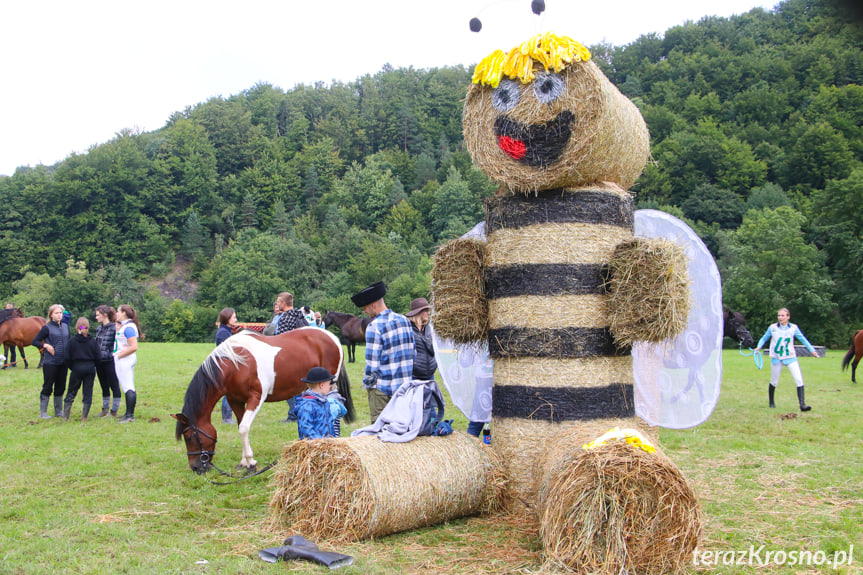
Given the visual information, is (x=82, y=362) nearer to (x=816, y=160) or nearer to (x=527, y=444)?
(x=527, y=444)

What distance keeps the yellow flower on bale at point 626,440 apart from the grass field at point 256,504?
801mm

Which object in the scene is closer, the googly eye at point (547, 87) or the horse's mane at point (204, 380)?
the googly eye at point (547, 87)

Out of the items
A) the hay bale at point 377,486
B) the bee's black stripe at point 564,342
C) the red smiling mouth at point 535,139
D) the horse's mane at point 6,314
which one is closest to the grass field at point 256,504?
the hay bale at point 377,486

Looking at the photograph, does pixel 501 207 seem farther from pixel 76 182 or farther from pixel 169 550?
pixel 76 182

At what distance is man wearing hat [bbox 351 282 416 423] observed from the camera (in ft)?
20.0

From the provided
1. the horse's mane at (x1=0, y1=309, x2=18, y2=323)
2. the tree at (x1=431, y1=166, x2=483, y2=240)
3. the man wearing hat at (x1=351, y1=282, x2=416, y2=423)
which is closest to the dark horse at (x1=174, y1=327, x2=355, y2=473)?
the man wearing hat at (x1=351, y1=282, x2=416, y2=423)

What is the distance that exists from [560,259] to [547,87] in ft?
4.71

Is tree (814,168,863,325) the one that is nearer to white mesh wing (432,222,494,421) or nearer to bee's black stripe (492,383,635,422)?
white mesh wing (432,222,494,421)

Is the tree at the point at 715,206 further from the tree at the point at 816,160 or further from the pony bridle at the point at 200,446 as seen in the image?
the pony bridle at the point at 200,446

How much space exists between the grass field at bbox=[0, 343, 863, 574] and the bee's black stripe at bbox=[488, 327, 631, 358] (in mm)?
1399

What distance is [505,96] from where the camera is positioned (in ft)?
18.0

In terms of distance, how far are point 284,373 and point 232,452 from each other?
1.26m

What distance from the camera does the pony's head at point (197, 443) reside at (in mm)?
6891

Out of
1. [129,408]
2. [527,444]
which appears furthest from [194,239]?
A: [527,444]
